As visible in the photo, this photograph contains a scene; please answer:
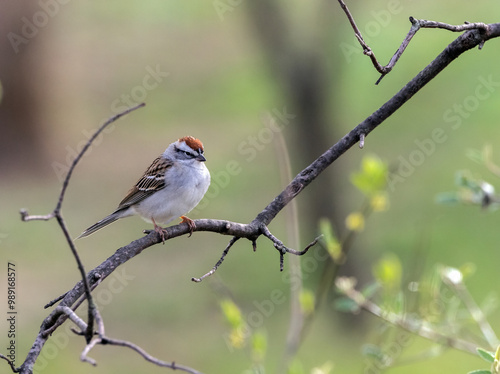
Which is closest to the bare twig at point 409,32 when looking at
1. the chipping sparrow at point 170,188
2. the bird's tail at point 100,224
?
the chipping sparrow at point 170,188

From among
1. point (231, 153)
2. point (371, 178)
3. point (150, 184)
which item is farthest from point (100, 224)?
point (231, 153)

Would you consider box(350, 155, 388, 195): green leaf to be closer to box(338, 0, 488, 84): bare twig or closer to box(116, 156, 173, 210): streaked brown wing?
box(338, 0, 488, 84): bare twig

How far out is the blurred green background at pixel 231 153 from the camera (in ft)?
22.6

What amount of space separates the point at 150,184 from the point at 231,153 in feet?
22.4

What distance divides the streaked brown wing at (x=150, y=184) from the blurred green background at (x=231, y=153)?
1.00 meters

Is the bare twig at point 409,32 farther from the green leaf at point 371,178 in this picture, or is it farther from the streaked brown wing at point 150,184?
the streaked brown wing at point 150,184

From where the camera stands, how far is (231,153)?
1038 cm

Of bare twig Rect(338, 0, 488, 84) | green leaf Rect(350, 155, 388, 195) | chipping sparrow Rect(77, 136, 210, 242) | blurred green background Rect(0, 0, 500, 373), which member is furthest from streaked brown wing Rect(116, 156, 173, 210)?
bare twig Rect(338, 0, 488, 84)

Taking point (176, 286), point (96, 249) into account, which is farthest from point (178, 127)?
point (176, 286)

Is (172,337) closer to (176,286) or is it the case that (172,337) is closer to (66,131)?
(176,286)

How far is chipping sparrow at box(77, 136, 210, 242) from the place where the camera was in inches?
133

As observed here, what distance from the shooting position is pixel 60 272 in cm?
839

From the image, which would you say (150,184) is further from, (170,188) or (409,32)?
(409,32)

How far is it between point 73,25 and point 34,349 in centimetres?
1458
